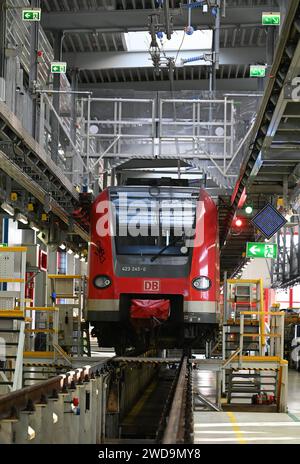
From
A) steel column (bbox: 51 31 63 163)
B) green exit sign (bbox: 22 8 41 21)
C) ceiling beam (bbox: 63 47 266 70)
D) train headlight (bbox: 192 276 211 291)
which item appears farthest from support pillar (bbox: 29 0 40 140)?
ceiling beam (bbox: 63 47 266 70)

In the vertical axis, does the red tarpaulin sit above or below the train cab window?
below

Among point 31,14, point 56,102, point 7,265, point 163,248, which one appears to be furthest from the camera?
point 56,102

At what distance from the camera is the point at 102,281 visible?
1150 cm

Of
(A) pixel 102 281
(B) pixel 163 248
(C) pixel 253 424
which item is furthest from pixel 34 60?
(C) pixel 253 424

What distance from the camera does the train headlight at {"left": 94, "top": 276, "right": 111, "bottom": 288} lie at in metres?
11.5

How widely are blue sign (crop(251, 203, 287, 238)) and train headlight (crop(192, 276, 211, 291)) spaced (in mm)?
3225

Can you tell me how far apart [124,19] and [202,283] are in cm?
783

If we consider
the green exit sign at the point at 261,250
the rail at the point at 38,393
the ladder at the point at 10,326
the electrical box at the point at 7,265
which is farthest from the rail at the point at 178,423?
the green exit sign at the point at 261,250

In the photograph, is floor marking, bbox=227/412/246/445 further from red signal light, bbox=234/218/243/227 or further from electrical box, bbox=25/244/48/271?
electrical box, bbox=25/244/48/271

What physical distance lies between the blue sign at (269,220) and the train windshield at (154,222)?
2.80m

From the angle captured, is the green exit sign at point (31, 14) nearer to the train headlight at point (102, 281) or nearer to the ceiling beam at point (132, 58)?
the train headlight at point (102, 281)

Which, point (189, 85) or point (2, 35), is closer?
point (2, 35)

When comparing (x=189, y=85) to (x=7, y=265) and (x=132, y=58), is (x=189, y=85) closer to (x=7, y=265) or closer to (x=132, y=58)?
(x=132, y=58)

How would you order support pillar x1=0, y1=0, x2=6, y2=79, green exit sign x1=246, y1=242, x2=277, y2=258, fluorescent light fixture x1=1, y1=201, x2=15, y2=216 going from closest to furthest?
support pillar x1=0, y1=0, x2=6, y2=79, fluorescent light fixture x1=1, y1=201, x2=15, y2=216, green exit sign x1=246, y1=242, x2=277, y2=258
